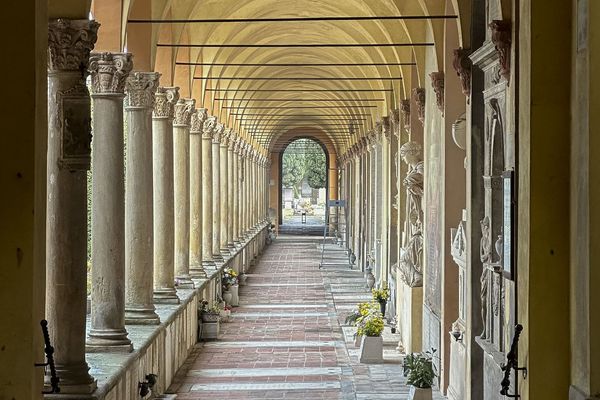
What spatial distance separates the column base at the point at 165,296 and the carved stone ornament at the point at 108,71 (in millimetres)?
5284

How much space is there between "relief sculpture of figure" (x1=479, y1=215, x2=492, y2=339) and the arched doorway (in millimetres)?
56134

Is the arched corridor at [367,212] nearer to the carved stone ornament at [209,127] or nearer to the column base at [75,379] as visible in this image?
the column base at [75,379]

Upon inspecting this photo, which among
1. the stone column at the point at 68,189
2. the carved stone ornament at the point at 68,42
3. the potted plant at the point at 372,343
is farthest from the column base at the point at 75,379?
the potted plant at the point at 372,343

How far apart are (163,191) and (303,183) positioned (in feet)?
208

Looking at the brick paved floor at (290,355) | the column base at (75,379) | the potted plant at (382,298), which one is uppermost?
the column base at (75,379)

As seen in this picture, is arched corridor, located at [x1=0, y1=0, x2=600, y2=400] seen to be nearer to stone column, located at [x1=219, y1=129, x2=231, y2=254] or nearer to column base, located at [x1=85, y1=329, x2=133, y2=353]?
column base, located at [x1=85, y1=329, x2=133, y2=353]

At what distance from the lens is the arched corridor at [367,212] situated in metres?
6.84

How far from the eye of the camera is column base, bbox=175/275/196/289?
18.8 meters

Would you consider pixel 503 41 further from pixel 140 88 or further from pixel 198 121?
pixel 198 121

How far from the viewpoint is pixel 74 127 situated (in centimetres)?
931

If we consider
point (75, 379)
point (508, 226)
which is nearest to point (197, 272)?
point (75, 379)

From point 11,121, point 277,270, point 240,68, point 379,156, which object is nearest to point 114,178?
point 11,121

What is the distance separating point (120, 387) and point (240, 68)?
2015cm

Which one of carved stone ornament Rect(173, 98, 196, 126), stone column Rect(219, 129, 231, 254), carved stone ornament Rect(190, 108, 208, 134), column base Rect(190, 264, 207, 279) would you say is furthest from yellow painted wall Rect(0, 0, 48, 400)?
stone column Rect(219, 129, 231, 254)
